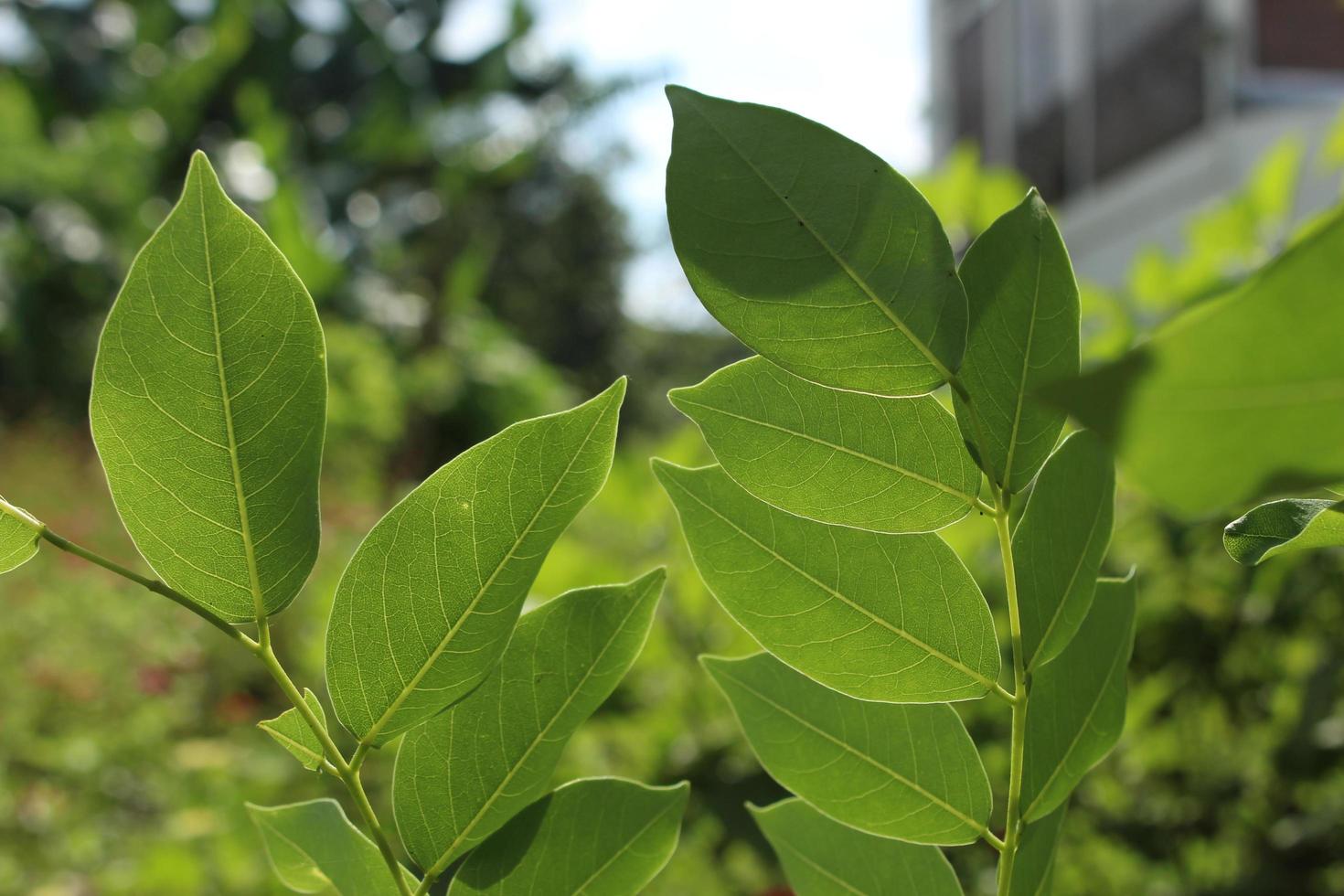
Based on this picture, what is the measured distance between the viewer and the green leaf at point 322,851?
232 millimetres

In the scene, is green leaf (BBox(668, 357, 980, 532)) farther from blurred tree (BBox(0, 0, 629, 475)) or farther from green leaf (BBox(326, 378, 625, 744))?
blurred tree (BBox(0, 0, 629, 475))

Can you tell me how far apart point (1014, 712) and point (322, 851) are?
14 centimetres

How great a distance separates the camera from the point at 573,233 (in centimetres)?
1466

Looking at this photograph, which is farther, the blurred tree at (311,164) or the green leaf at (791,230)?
the blurred tree at (311,164)

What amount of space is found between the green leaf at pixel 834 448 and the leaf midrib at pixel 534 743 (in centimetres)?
4

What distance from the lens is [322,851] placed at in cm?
24

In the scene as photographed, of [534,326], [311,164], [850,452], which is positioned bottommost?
[534,326]

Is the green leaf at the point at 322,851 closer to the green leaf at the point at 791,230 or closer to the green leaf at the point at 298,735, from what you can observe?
the green leaf at the point at 298,735

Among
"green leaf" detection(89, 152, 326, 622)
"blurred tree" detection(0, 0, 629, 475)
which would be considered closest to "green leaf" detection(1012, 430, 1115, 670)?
"green leaf" detection(89, 152, 326, 622)

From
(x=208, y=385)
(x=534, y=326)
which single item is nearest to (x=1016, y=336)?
(x=208, y=385)

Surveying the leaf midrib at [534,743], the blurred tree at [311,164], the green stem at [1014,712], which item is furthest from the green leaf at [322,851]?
the blurred tree at [311,164]

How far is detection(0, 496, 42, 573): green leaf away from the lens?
196 mm

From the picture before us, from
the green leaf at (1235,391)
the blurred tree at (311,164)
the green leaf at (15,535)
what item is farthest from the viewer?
the blurred tree at (311,164)

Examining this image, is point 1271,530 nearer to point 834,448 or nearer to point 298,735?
point 834,448
